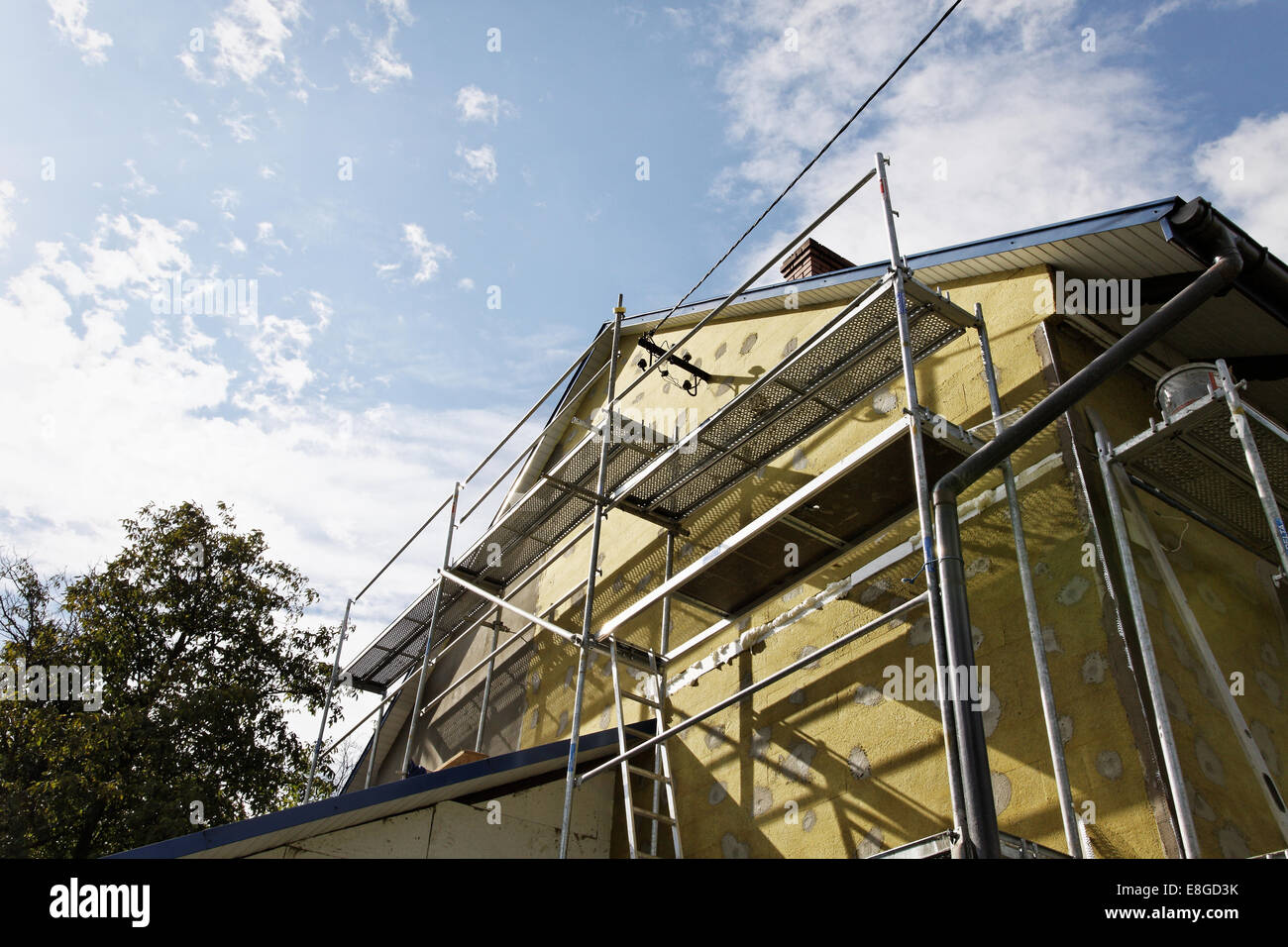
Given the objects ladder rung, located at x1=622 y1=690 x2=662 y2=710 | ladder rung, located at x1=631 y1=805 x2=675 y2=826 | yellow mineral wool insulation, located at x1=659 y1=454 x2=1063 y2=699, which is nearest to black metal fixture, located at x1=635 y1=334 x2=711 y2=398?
yellow mineral wool insulation, located at x1=659 y1=454 x2=1063 y2=699

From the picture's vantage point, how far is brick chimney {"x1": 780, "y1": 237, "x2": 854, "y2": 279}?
42.1ft

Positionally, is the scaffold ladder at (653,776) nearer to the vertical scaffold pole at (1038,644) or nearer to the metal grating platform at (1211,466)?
the vertical scaffold pole at (1038,644)

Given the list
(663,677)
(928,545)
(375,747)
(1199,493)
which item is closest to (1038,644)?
(928,545)

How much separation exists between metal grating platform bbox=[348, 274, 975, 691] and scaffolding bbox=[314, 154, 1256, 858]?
0.06 ft

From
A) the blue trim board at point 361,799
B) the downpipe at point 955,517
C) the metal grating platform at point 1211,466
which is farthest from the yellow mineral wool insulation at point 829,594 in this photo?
the downpipe at point 955,517

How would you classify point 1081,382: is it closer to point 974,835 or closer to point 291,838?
point 974,835

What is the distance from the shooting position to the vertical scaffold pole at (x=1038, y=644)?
5203 mm

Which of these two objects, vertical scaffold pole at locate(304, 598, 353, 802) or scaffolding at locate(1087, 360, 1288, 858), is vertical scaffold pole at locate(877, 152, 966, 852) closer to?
scaffolding at locate(1087, 360, 1288, 858)

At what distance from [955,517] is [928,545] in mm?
691

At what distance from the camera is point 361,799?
8.30m

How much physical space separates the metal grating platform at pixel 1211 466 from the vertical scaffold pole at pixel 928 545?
4.89 ft

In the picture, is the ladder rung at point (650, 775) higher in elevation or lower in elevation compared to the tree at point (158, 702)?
lower

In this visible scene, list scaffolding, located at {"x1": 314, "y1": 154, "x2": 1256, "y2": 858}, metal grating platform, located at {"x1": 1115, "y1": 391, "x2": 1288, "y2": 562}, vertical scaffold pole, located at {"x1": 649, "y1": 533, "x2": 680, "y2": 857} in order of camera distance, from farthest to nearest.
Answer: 1. vertical scaffold pole, located at {"x1": 649, "y1": 533, "x2": 680, "y2": 857}
2. metal grating platform, located at {"x1": 1115, "y1": 391, "x2": 1288, "y2": 562}
3. scaffolding, located at {"x1": 314, "y1": 154, "x2": 1256, "y2": 858}
